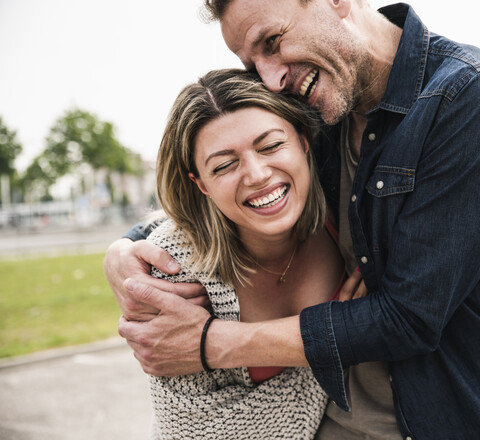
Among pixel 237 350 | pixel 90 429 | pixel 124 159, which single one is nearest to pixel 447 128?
pixel 237 350

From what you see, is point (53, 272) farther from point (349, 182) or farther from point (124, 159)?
point (124, 159)

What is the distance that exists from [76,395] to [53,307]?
11.5 ft

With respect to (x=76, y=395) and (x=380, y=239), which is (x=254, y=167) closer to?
(x=380, y=239)

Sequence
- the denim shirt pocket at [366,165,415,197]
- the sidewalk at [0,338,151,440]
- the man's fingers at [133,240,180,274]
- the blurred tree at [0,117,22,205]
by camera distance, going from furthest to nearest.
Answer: the blurred tree at [0,117,22,205] < the sidewalk at [0,338,151,440] < the man's fingers at [133,240,180,274] < the denim shirt pocket at [366,165,415,197]

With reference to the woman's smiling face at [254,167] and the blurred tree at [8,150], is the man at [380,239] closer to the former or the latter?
the woman's smiling face at [254,167]

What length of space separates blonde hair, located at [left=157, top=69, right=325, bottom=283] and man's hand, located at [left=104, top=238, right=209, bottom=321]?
142 mm

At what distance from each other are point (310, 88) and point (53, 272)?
10.6 m

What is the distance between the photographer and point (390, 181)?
1907 millimetres

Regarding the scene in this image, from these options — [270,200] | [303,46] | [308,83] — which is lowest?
[270,200]

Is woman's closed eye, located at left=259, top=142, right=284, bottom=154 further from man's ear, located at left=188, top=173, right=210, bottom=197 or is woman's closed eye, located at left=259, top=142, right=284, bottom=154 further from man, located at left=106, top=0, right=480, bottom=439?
man's ear, located at left=188, top=173, right=210, bottom=197

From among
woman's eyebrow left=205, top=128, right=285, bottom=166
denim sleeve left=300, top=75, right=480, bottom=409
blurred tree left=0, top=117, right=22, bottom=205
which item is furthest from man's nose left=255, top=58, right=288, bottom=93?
blurred tree left=0, top=117, right=22, bottom=205

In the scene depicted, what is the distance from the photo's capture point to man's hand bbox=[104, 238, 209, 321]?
231cm

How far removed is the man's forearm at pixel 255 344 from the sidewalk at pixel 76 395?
257 cm

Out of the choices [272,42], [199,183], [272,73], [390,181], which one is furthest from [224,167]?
[390,181]
